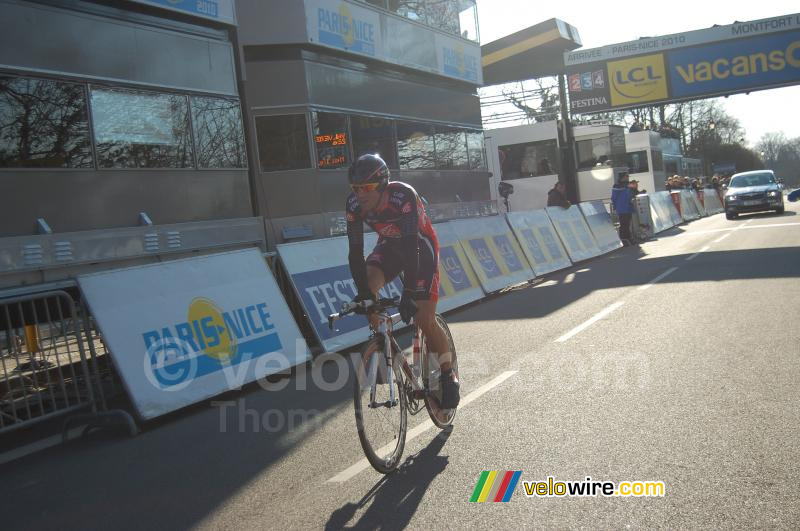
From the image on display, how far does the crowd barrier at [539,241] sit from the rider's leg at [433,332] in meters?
10.9

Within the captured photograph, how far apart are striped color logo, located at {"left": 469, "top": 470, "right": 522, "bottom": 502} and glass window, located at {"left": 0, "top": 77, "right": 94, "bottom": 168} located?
7.01 metres

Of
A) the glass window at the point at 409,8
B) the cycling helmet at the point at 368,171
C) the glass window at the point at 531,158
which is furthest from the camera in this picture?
the glass window at the point at 531,158

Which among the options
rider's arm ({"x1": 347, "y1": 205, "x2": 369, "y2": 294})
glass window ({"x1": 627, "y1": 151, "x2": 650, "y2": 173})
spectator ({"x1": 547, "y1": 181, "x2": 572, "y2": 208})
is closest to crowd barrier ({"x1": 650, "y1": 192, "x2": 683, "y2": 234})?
glass window ({"x1": 627, "y1": 151, "x2": 650, "y2": 173})

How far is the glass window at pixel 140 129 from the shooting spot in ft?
33.3

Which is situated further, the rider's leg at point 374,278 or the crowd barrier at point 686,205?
the crowd barrier at point 686,205

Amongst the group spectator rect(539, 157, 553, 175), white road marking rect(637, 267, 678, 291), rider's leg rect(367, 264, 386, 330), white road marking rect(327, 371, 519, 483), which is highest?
spectator rect(539, 157, 553, 175)

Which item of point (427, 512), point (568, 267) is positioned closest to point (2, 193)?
point (427, 512)

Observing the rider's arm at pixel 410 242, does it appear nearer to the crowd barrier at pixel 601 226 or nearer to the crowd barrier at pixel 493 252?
the crowd barrier at pixel 493 252

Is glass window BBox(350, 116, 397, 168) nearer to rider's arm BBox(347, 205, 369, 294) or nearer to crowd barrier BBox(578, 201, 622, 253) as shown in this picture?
crowd barrier BBox(578, 201, 622, 253)

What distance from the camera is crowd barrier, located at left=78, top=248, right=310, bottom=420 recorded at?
6.99 m

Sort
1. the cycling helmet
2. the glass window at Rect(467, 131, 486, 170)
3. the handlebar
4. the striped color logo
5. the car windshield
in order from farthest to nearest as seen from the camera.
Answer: the car windshield, the glass window at Rect(467, 131, 486, 170), the cycling helmet, the handlebar, the striped color logo

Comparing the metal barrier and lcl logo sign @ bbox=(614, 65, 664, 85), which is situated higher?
lcl logo sign @ bbox=(614, 65, 664, 85)

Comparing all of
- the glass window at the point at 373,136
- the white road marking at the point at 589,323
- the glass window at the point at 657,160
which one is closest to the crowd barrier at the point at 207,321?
the white road marking at the point at 589,323

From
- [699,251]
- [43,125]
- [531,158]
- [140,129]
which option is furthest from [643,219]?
[43,125]
